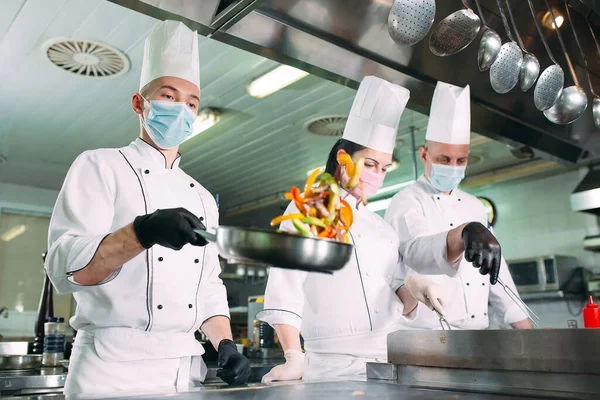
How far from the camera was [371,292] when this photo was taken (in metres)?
1.77

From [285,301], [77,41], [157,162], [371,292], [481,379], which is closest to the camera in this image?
[481,379]

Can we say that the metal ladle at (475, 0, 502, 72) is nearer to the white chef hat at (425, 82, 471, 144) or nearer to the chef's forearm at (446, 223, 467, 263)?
the white chef hat at (425, 82, 471, 144)

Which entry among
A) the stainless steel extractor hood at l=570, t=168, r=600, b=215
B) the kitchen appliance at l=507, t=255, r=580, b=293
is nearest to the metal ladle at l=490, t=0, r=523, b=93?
the stainless steel extractor hood at l=570, t=168, r=600, b=215

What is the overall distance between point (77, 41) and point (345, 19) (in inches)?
75.5

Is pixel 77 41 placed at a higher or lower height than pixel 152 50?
higher

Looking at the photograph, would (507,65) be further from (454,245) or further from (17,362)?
(17,362)

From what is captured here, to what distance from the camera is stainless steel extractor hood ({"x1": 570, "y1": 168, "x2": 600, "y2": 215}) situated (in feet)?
11.7

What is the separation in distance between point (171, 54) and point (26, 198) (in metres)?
5.34

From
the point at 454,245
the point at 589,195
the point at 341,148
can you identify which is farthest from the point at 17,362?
the point at 589,195

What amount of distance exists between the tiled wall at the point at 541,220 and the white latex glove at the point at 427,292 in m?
3.71

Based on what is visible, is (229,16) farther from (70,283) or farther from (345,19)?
(70,283)

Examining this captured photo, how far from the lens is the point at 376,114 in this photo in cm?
203

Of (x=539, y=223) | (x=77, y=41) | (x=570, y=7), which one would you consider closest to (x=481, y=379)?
(x=570, y=7)

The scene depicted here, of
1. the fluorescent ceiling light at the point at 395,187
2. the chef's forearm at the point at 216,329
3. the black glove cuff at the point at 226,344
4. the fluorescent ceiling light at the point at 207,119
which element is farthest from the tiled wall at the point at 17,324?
the black glove cuff at the point at 226,344
